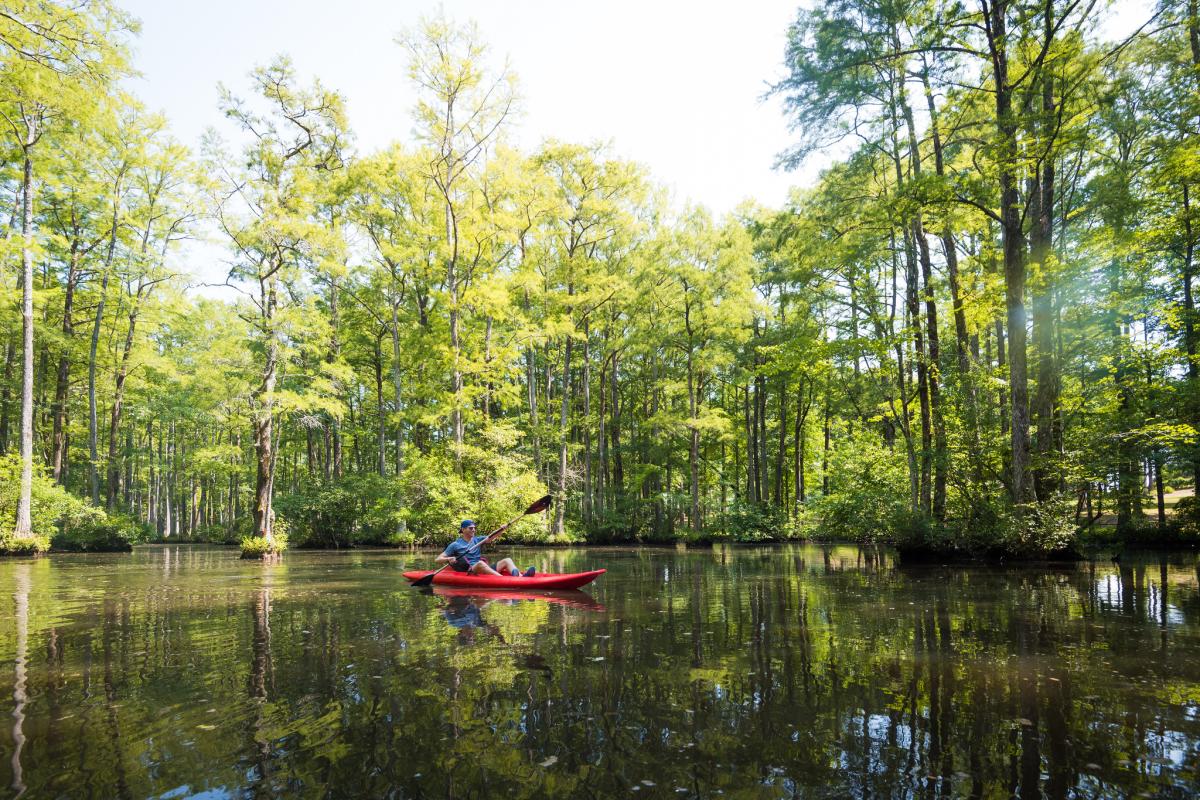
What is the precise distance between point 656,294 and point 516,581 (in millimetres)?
20189

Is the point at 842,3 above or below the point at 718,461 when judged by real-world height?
above

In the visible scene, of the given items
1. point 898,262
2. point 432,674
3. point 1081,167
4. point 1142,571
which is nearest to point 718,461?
point 898,262

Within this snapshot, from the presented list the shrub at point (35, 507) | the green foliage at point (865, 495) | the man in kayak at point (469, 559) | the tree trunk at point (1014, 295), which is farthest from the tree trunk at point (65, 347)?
the tree trunk at point (1014, 295)

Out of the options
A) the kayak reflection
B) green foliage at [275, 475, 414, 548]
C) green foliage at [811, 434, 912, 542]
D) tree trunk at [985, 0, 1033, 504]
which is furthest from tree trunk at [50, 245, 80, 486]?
tree trunk at [985, 0, 1033, 504]

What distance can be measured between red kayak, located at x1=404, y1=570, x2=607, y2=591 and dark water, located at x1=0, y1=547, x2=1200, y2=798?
161 centimetres

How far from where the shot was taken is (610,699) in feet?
14.4

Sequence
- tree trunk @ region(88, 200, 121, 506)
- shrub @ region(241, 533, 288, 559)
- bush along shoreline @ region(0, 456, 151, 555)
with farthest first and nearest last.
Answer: tree trunk @ region(88, 200, 121, 506) → shrub @ region(241, 533, 288, 559) → bush along shoreline @ region(0, 456, 151, 555)

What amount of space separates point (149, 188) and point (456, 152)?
14861 mm

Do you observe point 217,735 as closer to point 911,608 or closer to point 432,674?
point 432,674

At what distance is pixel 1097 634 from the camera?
639cm

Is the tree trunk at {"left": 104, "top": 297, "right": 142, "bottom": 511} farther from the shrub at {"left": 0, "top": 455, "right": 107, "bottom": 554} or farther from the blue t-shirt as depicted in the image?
the blue t-shirt

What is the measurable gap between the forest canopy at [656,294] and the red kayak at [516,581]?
9.01 meters

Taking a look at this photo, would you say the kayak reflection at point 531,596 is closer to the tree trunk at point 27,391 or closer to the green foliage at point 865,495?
the green foliage at point 865,495

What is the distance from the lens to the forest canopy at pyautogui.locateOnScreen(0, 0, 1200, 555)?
13.4m
